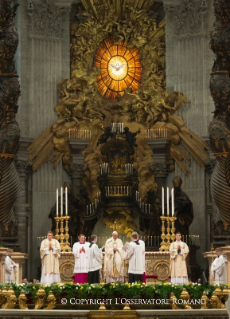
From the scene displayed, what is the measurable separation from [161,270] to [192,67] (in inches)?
314

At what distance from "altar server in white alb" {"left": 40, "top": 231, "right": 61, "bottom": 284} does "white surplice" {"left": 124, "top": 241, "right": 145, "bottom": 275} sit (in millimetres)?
1892

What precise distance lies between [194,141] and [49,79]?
16.4 ft

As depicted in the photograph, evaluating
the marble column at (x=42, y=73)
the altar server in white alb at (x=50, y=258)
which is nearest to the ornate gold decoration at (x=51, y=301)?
the altar server in white alb at (x=50, y=258)

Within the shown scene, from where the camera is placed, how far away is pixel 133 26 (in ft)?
98.6

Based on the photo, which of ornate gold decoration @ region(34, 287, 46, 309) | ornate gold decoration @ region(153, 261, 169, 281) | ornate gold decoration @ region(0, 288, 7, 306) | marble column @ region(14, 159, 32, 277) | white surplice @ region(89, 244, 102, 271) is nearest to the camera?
ornate gold decoration @ region(34, 287, 46, 309)

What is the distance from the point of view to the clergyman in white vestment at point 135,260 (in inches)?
765

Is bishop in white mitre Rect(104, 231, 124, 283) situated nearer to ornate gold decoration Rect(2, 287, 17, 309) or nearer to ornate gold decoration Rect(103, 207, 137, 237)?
ornate gold decoration Rect(2, 287, 17, 309)

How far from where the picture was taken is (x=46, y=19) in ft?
95.3

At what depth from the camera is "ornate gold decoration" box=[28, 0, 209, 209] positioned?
28.3 metres

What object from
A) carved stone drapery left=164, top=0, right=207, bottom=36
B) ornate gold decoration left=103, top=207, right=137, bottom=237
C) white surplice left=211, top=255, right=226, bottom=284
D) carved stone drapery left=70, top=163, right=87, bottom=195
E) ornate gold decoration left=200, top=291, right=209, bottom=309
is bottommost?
ornate gold decoration left=200, top=291, right=209, bottom=309

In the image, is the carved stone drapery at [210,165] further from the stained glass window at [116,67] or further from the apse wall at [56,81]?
the stained glass window at [116,67]

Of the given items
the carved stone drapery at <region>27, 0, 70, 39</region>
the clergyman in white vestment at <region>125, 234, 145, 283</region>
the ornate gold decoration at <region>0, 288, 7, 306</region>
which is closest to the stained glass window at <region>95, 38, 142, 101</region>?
the carved stone drapery at <region>27, 0, 70, 39</region>

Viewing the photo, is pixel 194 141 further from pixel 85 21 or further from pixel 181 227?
pixel 85 21

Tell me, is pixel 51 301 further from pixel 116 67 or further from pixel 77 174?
pixel 116 67
